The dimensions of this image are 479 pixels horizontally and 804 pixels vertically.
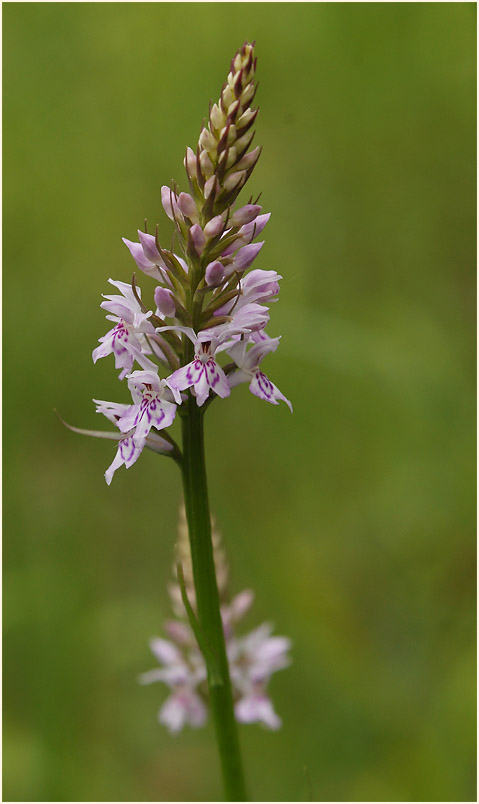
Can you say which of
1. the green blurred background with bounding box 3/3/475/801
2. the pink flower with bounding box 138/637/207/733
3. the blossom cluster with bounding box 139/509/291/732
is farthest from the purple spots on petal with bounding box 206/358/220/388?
the green blurred background with bounding box 3/3/475/801

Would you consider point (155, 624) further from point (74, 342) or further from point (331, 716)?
point (74, 342)

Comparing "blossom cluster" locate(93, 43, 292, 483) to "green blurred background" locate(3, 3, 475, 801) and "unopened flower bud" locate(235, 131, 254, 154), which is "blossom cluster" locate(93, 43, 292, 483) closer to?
"unopened flower bud" locate(235, 131, 254, 154)

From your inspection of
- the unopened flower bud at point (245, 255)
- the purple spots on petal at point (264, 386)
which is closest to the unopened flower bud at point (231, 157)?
the unopened flower bud at point (245, 255)

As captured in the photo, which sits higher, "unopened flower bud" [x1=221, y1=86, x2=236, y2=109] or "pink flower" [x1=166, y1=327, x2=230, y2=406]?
Answer: "unopened flower bud" [x1=221, y1=86, x2=236, y2=109]

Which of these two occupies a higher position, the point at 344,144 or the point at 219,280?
the point at 344,144

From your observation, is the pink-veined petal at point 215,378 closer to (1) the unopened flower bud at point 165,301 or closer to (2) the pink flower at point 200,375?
(2) the pink flower at point 200,375

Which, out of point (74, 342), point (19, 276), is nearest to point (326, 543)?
point (74, 342)
